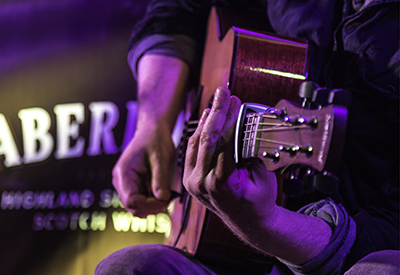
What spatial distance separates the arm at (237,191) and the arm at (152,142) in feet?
1.34

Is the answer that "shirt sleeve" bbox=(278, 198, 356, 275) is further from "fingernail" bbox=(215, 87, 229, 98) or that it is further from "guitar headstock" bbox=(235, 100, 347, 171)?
"fingernail" bbox=(215, 87, 229, 98)

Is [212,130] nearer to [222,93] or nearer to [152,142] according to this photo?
[222,93]

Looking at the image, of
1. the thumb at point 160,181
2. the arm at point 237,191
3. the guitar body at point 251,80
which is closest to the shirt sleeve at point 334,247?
the arm at point 237,191

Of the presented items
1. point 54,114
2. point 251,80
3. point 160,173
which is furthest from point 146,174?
point 54,114

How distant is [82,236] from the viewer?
1.67 metres

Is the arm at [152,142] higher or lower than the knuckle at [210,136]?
lower

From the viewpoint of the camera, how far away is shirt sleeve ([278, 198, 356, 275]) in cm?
63

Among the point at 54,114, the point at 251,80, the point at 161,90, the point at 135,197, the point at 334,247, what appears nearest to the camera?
the point at 334,247

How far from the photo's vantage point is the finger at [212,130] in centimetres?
54

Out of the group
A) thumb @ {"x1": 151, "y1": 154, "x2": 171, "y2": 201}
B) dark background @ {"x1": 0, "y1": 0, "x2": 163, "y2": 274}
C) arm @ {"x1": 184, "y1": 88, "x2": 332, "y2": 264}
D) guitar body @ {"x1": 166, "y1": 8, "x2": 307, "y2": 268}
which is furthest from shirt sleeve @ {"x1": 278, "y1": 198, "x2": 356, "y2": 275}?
dark background @ {"x1": 0, "y1": 0, "x2": 163, "y2": 274}

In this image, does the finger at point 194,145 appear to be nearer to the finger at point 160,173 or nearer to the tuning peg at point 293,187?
the tuning peg at point 293,187

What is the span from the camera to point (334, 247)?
64 centimetres

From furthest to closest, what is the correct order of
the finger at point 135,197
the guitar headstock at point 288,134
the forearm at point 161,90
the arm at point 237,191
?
the forearm at point 161,90, the finger at point 135,197, the arm at point 237,191, the guitar headstock at point 288,134

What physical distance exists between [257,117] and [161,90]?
2.09 ft
